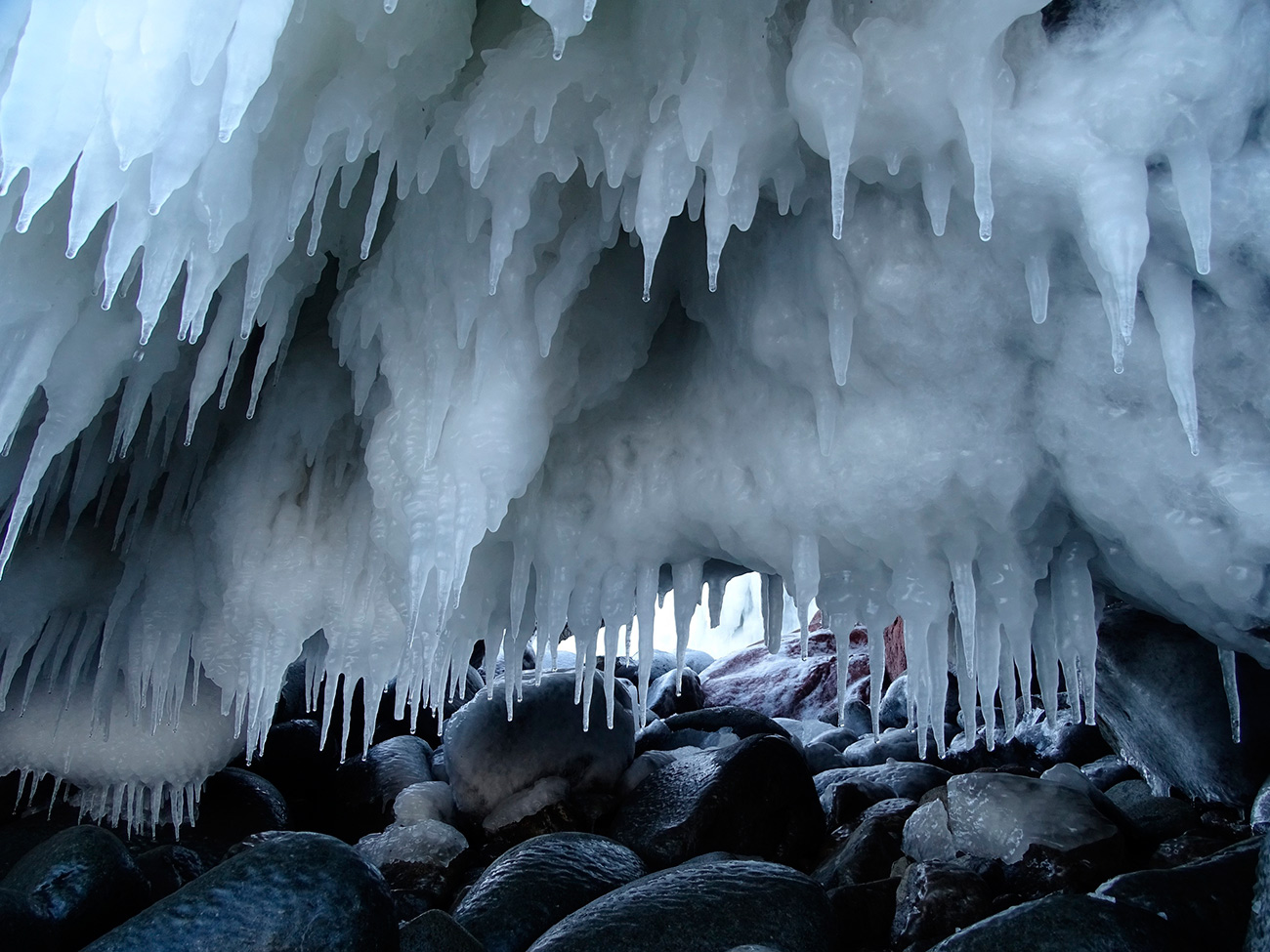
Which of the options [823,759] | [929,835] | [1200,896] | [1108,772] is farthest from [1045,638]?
[823,759]

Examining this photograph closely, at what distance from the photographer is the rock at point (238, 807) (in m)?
6.94

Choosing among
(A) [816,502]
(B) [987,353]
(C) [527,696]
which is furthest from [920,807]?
(C) [527,696]

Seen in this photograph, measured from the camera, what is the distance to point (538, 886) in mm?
4484

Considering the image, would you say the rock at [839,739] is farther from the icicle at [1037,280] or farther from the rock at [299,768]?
the icicle at [1037,280]

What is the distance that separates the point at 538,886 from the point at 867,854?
5.90 ft

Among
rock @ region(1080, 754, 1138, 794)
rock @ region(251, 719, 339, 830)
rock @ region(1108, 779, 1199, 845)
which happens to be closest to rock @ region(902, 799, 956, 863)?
rock @ region(1108, 779, 1199, 845)

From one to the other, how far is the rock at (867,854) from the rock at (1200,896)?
5.17 ft

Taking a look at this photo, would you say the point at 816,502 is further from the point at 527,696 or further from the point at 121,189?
the point at 527,696

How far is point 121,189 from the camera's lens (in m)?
2.57

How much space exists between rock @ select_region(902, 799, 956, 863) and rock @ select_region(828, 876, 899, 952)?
0.41 m

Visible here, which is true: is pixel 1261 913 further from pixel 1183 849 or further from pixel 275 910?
pixel 275 910

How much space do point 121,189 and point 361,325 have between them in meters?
1.33

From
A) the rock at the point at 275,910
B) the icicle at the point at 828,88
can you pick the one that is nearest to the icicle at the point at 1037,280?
the icicle at the point at 828,88

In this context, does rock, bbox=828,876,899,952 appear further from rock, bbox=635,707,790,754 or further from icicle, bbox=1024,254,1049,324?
rock, bbox=635,707,790,754
